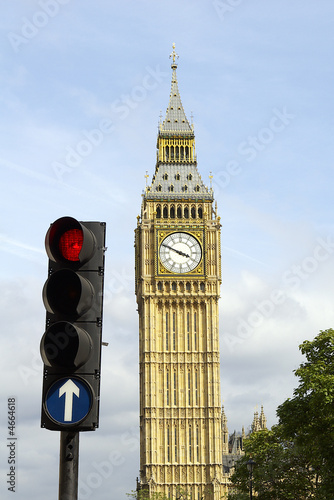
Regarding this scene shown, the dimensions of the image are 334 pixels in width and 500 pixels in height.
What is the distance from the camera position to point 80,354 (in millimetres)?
7438

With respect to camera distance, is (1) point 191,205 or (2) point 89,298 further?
(1) point 191,205

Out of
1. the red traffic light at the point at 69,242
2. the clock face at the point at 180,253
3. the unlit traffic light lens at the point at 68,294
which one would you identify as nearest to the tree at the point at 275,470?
the clock face at the point at 180,253

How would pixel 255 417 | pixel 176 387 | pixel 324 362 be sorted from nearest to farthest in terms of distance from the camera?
1. pixel 324 362
2. pixel 176 387
3. pixel 255 417

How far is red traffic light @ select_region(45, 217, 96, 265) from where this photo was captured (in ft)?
25.7

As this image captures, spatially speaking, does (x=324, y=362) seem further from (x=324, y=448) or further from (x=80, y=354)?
(x=80, y=354)

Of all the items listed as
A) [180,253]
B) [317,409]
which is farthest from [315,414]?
[180,253]

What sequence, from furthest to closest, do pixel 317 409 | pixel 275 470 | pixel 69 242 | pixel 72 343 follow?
pixel 275 470
pixel 317 409
pixel 69 242
pixel 72 343

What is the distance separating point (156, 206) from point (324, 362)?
53.6 m

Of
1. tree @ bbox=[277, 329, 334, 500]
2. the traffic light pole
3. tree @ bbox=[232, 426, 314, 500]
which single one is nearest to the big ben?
tree @ bbox=[232, 426, 314, 500]

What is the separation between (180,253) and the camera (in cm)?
9400

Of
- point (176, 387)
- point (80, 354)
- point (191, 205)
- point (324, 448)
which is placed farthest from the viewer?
point (191, 205)

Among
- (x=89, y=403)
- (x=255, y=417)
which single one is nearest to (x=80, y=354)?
(x=89, y=403)

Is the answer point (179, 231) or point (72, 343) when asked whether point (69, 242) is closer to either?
point (72, 343)

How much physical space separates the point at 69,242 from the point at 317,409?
35848mm
